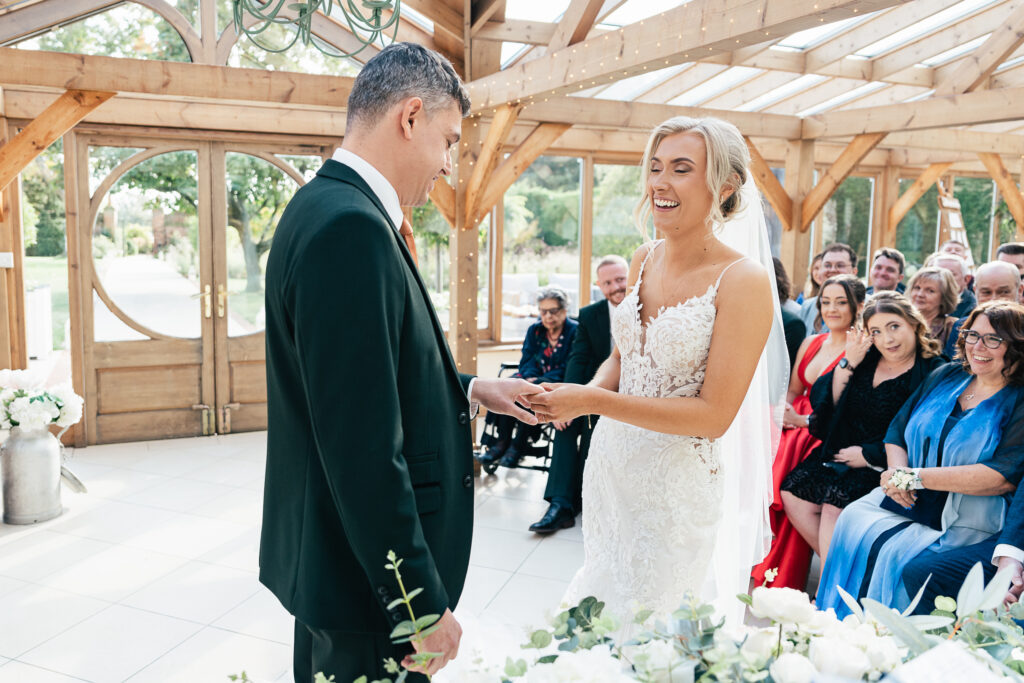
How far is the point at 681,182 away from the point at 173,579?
2.99m

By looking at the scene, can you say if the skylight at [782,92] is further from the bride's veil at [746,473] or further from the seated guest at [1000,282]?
the bride's veil at [746,473]

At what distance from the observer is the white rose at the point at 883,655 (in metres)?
0.72

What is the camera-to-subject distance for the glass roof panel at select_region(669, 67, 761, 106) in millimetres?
6875

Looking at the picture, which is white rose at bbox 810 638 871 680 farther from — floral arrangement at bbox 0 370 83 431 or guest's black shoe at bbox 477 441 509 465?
guest's black shoe at bbox 477 441 509 465

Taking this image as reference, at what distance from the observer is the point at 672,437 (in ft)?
6.35

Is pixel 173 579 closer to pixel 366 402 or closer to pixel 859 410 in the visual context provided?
pixel 366 402

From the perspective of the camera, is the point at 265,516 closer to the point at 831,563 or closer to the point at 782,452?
the point at 831,563

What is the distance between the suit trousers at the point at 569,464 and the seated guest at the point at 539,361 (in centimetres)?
49

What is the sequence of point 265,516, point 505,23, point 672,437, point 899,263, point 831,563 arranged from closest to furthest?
point 265,516 < point 672,437 < point 831,563 < point 899,263 < point 505,23

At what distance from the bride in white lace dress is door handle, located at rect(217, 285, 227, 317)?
494 cm

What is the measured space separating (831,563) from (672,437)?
150 cm

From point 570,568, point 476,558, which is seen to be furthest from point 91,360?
point 570,568

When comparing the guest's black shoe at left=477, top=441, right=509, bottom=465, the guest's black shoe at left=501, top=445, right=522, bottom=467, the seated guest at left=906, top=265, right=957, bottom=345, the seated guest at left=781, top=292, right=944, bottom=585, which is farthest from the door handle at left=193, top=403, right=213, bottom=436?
the seated guest at left=906, top=265, right=957, bottom=345

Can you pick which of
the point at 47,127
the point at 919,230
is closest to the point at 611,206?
the point at 919,230
